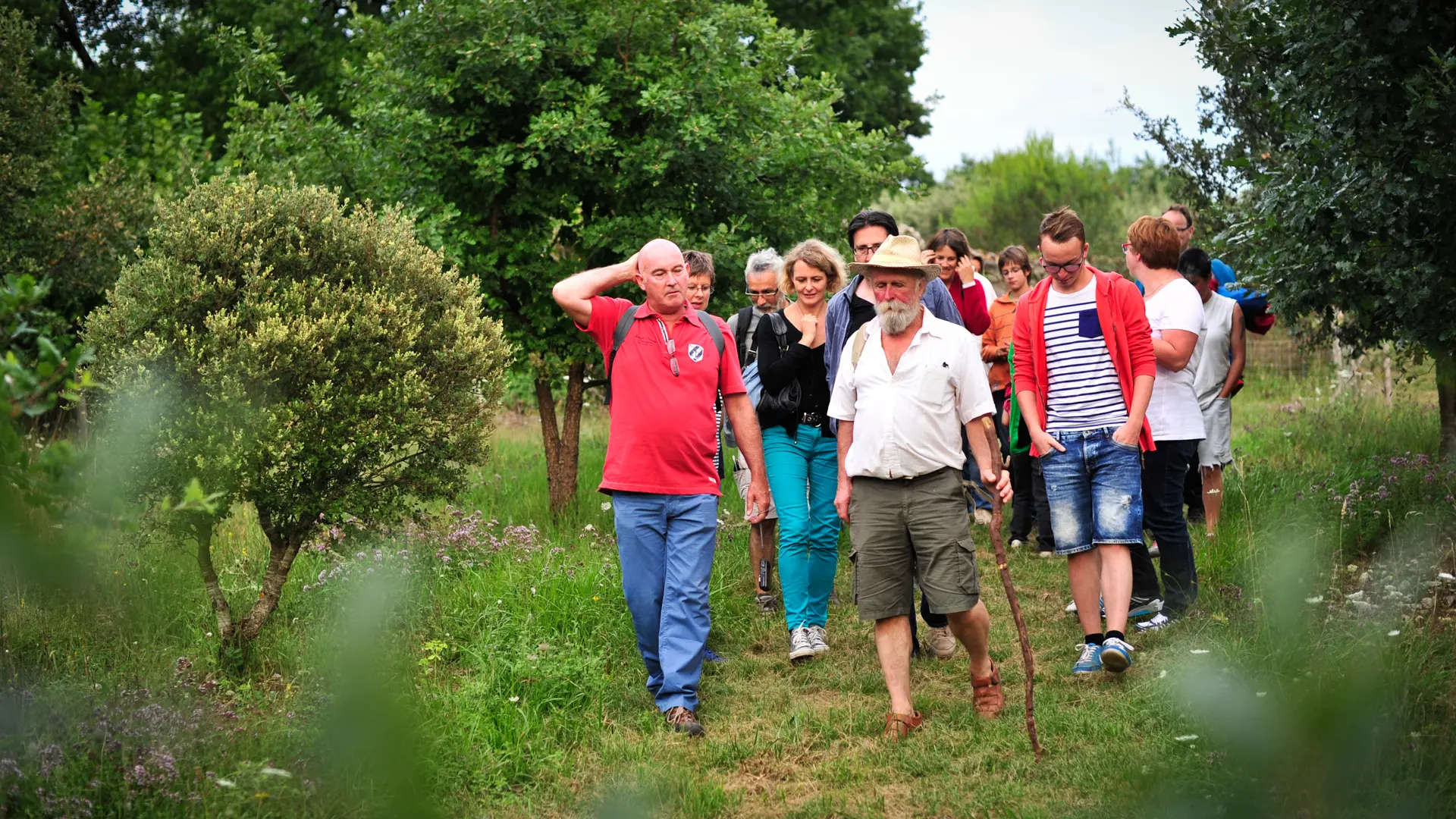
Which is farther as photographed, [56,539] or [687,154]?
[687,154]

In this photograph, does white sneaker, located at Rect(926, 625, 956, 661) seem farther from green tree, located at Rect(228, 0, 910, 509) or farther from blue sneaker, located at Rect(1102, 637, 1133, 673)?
green tree, located at Rect(228, 0, 910, 509)

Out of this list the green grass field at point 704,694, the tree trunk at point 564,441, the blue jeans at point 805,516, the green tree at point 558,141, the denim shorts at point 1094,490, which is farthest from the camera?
the tree trunk at point 564,441

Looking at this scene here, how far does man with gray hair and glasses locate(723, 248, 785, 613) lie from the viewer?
23.5 ft

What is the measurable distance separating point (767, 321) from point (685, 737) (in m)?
2.40

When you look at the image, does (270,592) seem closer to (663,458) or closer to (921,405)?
(663,458)

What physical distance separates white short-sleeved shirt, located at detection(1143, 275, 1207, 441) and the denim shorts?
0.50 m

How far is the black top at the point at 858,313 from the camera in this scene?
619 cm

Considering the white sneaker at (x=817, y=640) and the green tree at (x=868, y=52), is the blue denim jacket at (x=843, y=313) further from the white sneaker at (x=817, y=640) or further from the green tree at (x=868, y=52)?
the green tree at (x=868, y=52)

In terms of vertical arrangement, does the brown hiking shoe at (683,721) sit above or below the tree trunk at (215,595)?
below

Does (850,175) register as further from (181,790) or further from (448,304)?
(181,790)

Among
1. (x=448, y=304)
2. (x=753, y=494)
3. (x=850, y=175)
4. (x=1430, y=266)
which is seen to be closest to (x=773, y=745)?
(x=753, y=494)

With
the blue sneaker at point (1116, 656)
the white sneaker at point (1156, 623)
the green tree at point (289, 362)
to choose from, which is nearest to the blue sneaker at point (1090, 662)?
the blue sneaker at point (1116, 656)

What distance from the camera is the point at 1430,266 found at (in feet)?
19.8

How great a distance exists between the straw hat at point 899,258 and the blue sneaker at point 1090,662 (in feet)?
6.42
